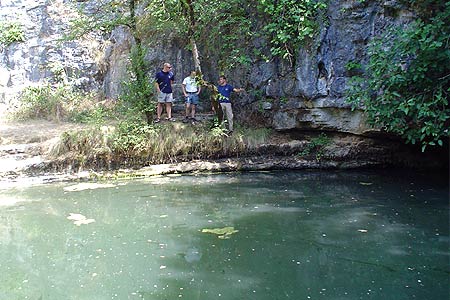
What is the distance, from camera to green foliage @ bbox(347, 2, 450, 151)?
6215mm

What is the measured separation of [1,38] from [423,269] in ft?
47.2

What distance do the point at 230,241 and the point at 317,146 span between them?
16.9 feet

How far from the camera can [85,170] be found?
9.45 m

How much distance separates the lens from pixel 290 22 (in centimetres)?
983

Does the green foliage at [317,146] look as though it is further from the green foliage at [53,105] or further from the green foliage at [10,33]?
the green foliage at [10,33]

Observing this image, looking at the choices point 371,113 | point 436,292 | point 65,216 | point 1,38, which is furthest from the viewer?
point 1,38

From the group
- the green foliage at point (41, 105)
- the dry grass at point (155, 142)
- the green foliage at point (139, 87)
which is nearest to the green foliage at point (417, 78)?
the dry grass at point (155, 142)

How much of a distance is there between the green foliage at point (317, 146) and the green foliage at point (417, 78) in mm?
2494

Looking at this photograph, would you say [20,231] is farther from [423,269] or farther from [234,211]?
[423,269]

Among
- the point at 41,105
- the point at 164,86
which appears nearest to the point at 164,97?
the point at 164,86

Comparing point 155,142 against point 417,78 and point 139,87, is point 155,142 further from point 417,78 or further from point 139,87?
point 417,78

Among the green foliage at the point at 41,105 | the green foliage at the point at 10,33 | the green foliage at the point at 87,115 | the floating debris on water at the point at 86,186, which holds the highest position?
the green foliage at the point at 10,33

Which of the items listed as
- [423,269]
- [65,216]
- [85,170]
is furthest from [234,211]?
[85,170]

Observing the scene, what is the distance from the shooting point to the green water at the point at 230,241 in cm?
411
